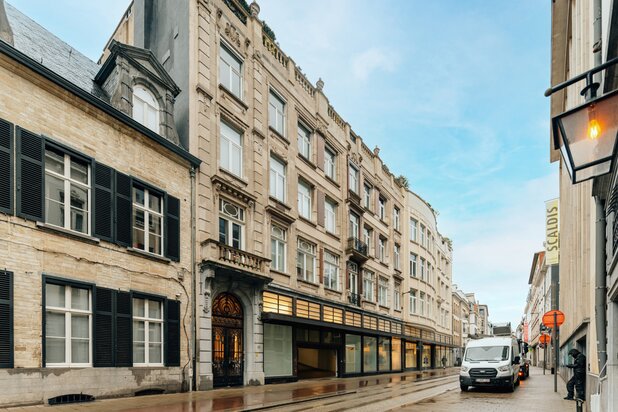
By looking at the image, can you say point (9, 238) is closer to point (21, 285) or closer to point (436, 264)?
point (21, 285)

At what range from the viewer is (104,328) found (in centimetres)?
1426

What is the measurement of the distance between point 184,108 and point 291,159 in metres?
8.00

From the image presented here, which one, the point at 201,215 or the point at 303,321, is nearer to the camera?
the point at 201,215

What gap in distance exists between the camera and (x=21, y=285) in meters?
12.1

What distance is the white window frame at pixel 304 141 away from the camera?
92.5 feet

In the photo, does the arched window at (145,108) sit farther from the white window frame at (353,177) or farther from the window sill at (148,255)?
the white window frame at (353,177)

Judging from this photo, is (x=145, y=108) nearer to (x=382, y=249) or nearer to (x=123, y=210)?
(x=123, y=210)

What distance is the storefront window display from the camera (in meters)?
33.9

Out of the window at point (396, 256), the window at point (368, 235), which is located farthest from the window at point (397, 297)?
the window at point (368, 235)

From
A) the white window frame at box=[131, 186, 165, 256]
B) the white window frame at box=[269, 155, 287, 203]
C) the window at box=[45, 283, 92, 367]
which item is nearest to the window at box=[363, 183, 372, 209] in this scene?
the white window frame at box=[269, 155, 287, 203]

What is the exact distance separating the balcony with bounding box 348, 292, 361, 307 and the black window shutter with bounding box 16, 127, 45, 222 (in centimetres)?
2205

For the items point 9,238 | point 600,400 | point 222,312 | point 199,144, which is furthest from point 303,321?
point 600,400

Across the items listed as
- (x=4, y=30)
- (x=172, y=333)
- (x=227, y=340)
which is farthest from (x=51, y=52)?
(x=227, y=340)

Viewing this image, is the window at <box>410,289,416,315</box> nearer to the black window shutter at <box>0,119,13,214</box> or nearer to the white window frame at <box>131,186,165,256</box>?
the white window frame at <box>131,186,165,256</box>
